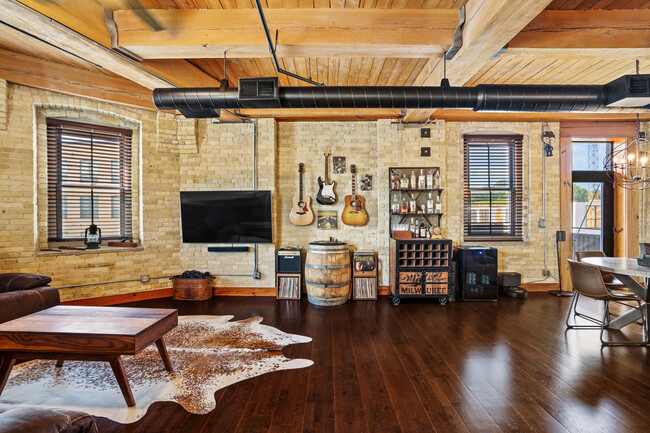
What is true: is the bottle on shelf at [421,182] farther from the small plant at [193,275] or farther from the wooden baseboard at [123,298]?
the wooden baseboard at [123,298]

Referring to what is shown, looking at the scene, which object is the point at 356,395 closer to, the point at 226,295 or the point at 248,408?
the point at 248,408

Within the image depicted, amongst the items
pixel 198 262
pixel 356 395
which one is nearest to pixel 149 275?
pixel 198 262

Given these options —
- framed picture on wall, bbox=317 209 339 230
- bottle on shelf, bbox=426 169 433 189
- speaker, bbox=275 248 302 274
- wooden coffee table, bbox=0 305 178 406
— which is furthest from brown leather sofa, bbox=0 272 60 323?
bottle on shelf, bbox=426 169 433 189

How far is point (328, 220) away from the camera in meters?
5.63

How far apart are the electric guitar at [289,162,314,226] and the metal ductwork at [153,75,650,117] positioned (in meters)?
2.20

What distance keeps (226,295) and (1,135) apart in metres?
3.93

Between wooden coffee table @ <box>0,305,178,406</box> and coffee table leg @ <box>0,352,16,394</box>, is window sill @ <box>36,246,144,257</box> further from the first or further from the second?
coffee table leg @ <box>0,352,16,394</box>

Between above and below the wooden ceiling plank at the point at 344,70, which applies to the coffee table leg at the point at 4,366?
below

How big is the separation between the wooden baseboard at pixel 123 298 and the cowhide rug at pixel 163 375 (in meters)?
1.93

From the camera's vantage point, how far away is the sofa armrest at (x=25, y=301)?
2.99 m

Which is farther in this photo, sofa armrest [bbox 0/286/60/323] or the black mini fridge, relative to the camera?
the black mini fridge

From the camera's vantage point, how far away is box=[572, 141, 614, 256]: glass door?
19.7 feet

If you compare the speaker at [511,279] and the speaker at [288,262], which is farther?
the speaker at [511,279]

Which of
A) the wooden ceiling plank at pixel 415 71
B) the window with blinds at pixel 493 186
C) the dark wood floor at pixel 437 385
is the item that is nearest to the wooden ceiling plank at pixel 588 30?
the wooden ceiling plank at pixel 415 71
